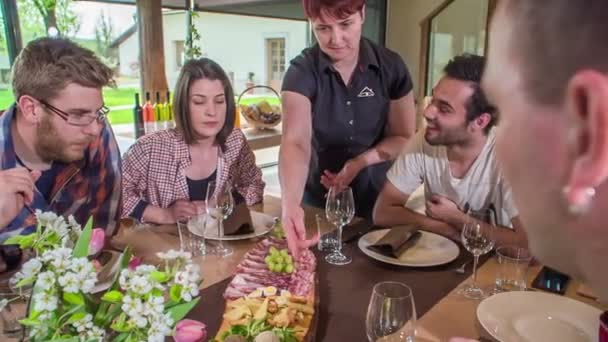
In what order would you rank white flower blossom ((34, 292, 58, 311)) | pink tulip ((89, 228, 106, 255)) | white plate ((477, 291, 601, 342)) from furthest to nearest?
white plate ((477, 291, 601, 342))
pink tulip ((89, 228, 106, 255))
white flower blossom ((34, 292, 58, 311))

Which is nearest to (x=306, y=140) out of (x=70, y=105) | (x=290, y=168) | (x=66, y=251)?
(x=290, y=168)

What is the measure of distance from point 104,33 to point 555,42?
367 centimetres

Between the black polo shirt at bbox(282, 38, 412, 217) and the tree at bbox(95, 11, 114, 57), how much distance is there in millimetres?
2014

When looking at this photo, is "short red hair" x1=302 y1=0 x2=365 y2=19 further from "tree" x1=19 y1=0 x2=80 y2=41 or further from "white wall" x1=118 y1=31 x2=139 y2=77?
"white wall" x1=118 y1=31 x2=139 y2=77

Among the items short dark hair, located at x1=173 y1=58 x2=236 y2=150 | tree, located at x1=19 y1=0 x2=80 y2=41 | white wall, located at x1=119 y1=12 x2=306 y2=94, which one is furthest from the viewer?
white wall, located at x1=119 y1=12 x2=306 y2=94

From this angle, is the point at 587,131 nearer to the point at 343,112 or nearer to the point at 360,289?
the point at 360,289

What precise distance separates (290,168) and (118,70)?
2.36 metres

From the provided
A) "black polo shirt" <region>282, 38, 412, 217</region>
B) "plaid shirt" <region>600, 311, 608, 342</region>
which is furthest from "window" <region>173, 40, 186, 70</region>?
"plaid shirt" <region>600, 311, 608, 342</region>

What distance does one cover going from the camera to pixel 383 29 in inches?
234

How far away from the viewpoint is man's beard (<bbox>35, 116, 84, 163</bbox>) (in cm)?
164

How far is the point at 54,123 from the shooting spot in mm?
1633

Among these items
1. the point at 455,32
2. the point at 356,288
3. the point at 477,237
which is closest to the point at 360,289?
the point at 356,288

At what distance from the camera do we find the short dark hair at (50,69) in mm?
1590

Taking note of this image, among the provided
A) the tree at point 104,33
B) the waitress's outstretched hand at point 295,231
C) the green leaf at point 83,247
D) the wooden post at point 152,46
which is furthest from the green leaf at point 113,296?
the tree at point 104,33
